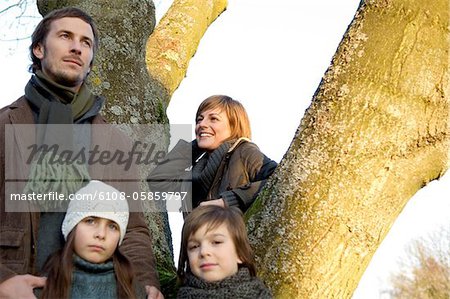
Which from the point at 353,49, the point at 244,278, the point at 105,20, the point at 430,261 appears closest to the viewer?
the point at 244,278

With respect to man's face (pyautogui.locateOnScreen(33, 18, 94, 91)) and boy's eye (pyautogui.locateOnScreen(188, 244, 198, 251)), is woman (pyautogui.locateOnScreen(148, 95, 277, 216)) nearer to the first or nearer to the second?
boy's eye (pyautogui.locateOnScreen(188, 244, 198, 251))

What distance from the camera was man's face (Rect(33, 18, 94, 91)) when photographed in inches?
123

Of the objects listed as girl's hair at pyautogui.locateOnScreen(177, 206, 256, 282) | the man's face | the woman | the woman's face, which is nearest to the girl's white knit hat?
girl's hair at pyautogui.locateOnScreen(177, 206, 256, 282)

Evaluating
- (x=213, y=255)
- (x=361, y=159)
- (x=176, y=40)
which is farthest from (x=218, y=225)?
(x=176, y=40)

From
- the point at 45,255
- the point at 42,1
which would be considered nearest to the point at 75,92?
the point at 45,255

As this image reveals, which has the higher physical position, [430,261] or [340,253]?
[340,253]

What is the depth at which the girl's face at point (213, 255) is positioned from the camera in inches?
114

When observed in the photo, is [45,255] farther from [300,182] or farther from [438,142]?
[438,142]

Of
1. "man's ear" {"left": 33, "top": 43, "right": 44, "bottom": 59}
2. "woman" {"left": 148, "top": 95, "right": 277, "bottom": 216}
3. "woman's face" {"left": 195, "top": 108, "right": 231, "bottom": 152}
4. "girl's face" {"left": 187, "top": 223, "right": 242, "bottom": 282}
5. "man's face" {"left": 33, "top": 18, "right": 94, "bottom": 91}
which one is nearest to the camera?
"girl's face" {"left": 187, "top": 223, "right": 242, "bottom": 282}

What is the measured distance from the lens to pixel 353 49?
3.05 metres

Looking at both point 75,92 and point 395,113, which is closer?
point 395,113

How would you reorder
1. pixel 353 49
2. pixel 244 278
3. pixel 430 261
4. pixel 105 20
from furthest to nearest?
1. pixel 430 261
2. pixel 105 20
3. pixel 353 49
4. pixel 244 278

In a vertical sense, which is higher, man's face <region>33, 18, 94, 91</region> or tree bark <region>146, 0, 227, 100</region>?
tree bark <region>146, 0, 227, 100</region>

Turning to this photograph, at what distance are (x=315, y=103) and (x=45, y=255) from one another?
1.30 metres
